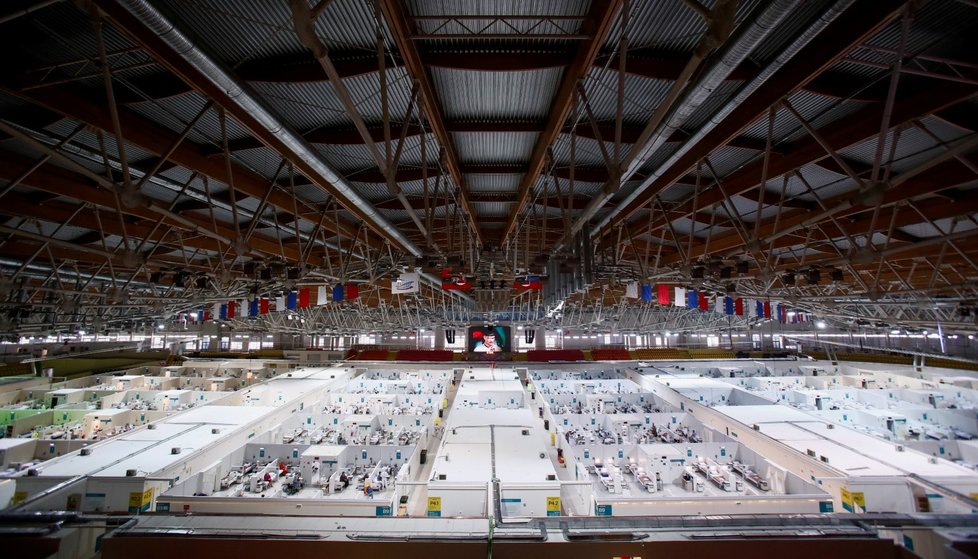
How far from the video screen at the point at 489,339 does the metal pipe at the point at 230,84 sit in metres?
26.2

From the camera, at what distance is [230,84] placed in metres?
4.38

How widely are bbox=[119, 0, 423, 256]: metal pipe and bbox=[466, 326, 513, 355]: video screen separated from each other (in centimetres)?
2619

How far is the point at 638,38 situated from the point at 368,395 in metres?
21.7

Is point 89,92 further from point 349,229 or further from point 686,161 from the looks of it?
point 686,161

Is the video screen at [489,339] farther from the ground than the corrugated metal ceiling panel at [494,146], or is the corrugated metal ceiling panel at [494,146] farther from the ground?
the corrugated metal ceiling panel at [494,146]

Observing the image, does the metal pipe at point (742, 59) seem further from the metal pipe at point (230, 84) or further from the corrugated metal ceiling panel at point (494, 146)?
the metal pipe at point (230, 84)

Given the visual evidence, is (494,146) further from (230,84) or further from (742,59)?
(742,59)

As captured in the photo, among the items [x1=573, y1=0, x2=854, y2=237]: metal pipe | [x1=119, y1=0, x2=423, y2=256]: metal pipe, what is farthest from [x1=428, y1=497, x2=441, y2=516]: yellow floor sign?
[x1=573, y1=0, x2=854, y2=237]: metal pipe

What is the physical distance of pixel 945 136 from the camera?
6629mm

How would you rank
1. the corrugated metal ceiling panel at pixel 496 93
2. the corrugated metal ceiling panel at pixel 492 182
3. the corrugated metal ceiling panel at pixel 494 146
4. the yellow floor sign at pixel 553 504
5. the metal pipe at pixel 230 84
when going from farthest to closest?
the corrugated metal ceiling panel at pixel 492 182, the yellow floor sign at pixel 553 504, the corrugated metal ceiling panel at pixel 494 146, the corrugated metal ceiling panel at pixel 496 93, the metal pipe at pixel 230 84

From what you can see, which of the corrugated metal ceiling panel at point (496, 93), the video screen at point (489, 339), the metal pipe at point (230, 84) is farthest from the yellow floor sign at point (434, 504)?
the video screen at point (489, 339)

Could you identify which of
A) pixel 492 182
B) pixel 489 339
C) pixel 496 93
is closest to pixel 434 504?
pixel 492 182

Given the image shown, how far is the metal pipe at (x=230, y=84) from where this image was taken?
3.34m

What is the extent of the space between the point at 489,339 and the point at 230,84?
29874mm
